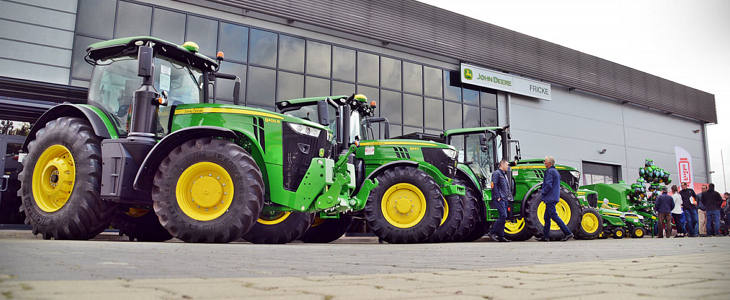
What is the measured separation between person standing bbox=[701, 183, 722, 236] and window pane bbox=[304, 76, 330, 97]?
1237 cm

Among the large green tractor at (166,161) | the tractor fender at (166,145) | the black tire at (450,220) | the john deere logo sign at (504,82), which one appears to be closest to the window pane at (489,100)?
the john deere logo sign at (504,82)

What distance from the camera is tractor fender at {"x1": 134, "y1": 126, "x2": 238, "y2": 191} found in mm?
6113

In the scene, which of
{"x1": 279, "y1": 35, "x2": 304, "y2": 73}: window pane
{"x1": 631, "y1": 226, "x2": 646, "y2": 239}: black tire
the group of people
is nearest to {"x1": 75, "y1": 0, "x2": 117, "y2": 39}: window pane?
{"x1": 279, "y1": 35, "x2": 304, "y2": 73}: window pane

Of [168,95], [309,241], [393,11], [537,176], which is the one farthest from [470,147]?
[393,11]

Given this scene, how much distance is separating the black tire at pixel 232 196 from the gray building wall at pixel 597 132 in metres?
18.1

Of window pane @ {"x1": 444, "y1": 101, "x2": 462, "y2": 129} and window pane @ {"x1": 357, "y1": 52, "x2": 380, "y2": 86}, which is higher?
window pane @ {"x1": 357, "y1": 52, "x2": 380, "y2": 86}

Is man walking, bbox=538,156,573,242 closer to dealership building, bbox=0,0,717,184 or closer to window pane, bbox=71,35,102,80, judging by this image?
dealership building, bbox=0,0,717,184

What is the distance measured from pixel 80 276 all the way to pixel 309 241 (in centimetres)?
729

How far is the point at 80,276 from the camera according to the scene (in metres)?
2.27

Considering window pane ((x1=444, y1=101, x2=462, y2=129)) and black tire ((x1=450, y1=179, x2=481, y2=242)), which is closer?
black tire ((x1=450, y1=179, x2=481, y2=242))

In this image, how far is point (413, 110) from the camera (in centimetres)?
1984

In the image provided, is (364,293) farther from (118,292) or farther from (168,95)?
(168,95)

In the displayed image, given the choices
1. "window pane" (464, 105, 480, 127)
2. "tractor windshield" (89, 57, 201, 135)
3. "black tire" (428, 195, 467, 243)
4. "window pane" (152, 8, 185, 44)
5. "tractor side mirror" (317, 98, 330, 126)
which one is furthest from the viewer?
"window pane" (464, 105, 480, 127)

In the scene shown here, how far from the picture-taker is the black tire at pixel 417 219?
27.5 feet
